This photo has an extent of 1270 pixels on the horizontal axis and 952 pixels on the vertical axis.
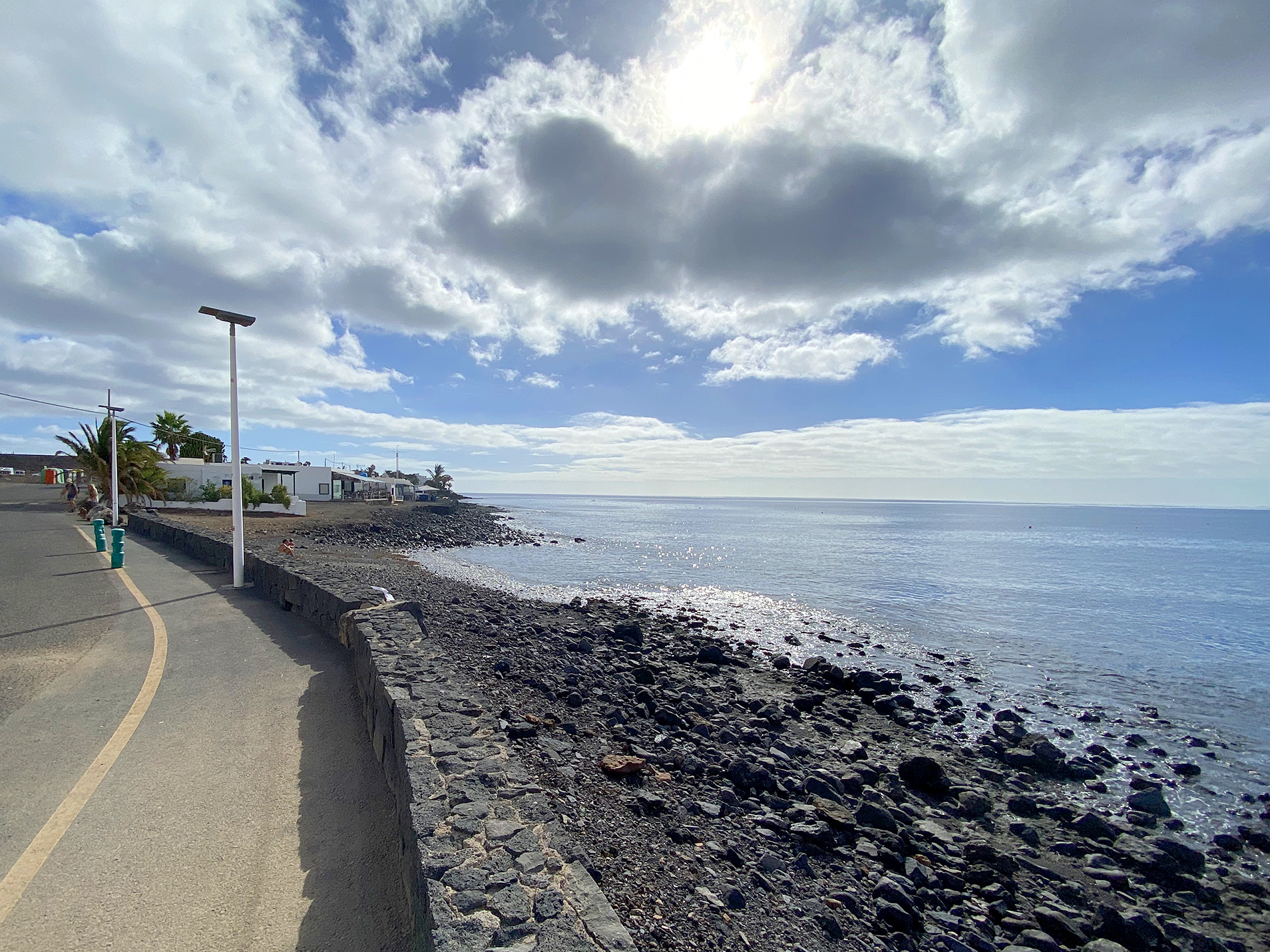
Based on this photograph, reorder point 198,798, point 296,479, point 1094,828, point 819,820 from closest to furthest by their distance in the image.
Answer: point 198,798, point 819,820, point 1094,828, point 296,479

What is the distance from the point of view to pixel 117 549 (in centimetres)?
1377

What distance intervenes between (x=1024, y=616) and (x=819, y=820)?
19.5 meters

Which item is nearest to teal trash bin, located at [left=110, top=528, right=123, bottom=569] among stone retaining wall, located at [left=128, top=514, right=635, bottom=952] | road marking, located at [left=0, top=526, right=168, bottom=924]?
road marking, located at [left=0, top=526, right=168, bottom=924]

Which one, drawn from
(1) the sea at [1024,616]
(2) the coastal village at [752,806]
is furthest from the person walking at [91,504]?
(2) the coastal village at [752,806]

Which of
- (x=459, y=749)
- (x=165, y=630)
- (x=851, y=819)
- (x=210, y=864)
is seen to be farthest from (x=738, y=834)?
(x=165, y=630)

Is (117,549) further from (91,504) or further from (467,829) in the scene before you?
(91,504)

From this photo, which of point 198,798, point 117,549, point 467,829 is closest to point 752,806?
point 467,829

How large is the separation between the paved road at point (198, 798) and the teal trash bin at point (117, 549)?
19.3ft

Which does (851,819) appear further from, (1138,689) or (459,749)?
(1138,689)

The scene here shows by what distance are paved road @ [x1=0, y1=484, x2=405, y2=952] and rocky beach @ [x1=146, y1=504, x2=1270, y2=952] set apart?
74 cm

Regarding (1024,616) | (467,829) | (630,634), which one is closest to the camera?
(467,829)

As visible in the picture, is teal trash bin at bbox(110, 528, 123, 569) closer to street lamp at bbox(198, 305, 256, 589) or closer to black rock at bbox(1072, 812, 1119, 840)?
street lamp at bbox(198, 305, 256, 589)

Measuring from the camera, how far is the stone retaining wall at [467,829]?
2.62 m

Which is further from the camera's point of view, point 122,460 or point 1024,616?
point 122,460
